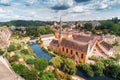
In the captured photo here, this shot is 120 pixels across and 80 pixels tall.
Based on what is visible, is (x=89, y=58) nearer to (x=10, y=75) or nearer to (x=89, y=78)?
(x=89, y=78)

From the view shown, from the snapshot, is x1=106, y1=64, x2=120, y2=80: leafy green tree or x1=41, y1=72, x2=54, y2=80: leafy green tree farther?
x1=106, y1=64, x2=120, y2=80: leafy green tree

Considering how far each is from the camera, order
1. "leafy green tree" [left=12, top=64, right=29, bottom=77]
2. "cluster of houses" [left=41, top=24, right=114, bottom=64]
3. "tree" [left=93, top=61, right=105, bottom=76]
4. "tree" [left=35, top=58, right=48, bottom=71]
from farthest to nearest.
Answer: "cluster of houses" [left=41, top=24, right=114, bottom=64] → "tree" [left=93, top=61, right=105, bottom=76] → "tree" [left=35, top=58, right=48, bottom=71] → "leafy green tree" [left=12, top=64, right=29, bottom=77]

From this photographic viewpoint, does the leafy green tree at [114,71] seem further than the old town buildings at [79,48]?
No

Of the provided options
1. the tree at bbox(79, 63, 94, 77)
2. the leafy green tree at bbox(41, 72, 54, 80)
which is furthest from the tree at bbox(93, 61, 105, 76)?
Result: the leafy green tree at bbox(41, 72, 54, 80)

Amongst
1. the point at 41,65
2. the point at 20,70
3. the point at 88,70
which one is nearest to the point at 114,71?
the point at 88,70

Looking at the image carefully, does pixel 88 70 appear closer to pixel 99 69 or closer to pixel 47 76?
pixel 99 69

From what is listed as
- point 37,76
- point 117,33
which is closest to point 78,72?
point 37,76

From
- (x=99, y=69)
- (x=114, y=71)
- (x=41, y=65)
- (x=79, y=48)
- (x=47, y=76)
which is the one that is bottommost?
(x=114, y=71)

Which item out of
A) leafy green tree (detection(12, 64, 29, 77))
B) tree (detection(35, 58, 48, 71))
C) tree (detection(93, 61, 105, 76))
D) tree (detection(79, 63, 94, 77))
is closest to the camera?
leafy green tree (detection(12, 64, 29, 77))

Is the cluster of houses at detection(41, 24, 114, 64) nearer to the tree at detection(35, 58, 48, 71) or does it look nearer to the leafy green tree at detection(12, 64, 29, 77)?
the tree at detection(35, 58, 48, 71)

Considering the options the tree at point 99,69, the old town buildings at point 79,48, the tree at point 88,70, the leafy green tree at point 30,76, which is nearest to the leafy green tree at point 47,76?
the leafy green tree at point 30,76

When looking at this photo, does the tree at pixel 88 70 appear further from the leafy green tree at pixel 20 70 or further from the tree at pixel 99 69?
the leafy green tree at pixel 20 70
